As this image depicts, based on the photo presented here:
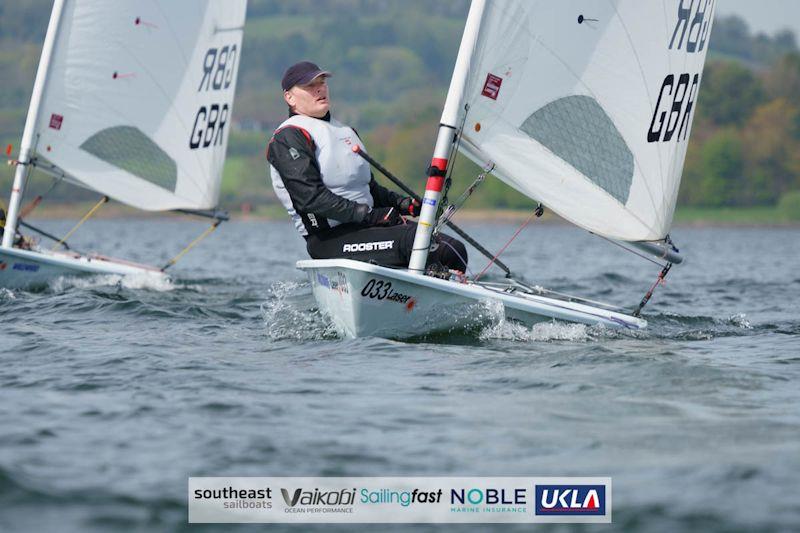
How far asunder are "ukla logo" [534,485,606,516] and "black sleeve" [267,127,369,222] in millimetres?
3355

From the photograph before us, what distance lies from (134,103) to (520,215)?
55.8 metres

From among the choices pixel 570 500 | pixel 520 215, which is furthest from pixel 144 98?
pixel 520 215

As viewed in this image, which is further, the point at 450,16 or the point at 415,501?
the point at 450,16

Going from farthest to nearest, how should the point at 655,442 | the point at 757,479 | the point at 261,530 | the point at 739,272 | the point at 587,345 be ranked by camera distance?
the point at 739,272 → the point at 587,345 → the point at 655,442 → the point at 757,479 → the point at 261,530

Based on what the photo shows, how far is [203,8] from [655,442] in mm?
9955

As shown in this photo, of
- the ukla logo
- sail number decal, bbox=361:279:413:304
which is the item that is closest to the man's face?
sail number decal, bbox=361:279:413:304

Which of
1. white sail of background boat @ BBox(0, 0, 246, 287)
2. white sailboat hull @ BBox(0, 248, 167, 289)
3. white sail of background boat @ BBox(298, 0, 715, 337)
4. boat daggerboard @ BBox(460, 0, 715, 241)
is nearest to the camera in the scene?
white sail of background boat @ BBox(298, 0, 715, 337)

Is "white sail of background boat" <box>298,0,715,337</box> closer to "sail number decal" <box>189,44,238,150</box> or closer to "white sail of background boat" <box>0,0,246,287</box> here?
"white sail of background boat" <box>0,0,246,287</box>

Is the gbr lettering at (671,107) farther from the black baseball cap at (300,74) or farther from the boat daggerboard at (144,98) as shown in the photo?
the boat daggerboard at (144,98)

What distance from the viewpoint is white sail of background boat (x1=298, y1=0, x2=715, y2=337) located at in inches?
282

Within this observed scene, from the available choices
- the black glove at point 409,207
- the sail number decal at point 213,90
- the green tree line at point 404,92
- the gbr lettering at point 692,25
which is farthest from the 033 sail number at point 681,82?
the green tree line at point 404,92

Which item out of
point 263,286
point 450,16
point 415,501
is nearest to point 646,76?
point 415,501

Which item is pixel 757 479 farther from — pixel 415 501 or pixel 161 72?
pixel 161 72

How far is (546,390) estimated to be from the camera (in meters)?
5.63
